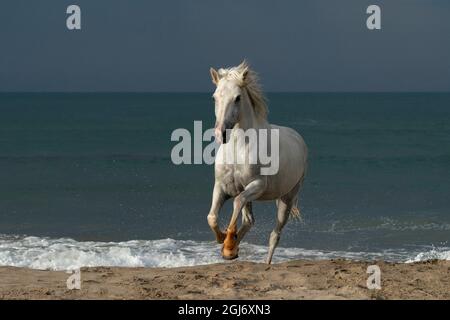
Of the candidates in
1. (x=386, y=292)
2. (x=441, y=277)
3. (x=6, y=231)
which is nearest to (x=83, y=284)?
(x=386, y=292)

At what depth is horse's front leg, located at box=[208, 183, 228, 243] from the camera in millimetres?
7781

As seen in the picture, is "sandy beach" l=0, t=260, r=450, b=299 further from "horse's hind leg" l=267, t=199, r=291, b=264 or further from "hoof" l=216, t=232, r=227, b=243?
"hoof" l=216, t=232, r=227, b=243

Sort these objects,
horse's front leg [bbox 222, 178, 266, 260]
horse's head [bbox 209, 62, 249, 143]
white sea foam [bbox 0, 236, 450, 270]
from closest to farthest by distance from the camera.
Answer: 1. horse's head [bbox 209, 62, 249, 143]
2. horse's front leg [bbox 222, 178, 266, 260]
3. white sea foam [bbox 0, 236, 450, 270]

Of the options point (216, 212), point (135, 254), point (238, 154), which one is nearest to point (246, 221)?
point (216, 212)

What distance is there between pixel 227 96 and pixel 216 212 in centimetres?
120

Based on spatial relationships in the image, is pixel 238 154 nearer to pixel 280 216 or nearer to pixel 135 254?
pixel 280 216

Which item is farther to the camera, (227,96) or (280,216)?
(280,216)

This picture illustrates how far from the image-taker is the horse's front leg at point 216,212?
7.78m

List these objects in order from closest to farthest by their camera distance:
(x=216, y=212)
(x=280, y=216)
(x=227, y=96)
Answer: (x=227, y=96) < (x=216, y=212) < (x=280, y=216)

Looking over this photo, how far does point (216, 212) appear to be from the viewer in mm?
7812

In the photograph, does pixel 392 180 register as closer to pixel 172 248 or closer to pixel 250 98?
pixel 172 248
